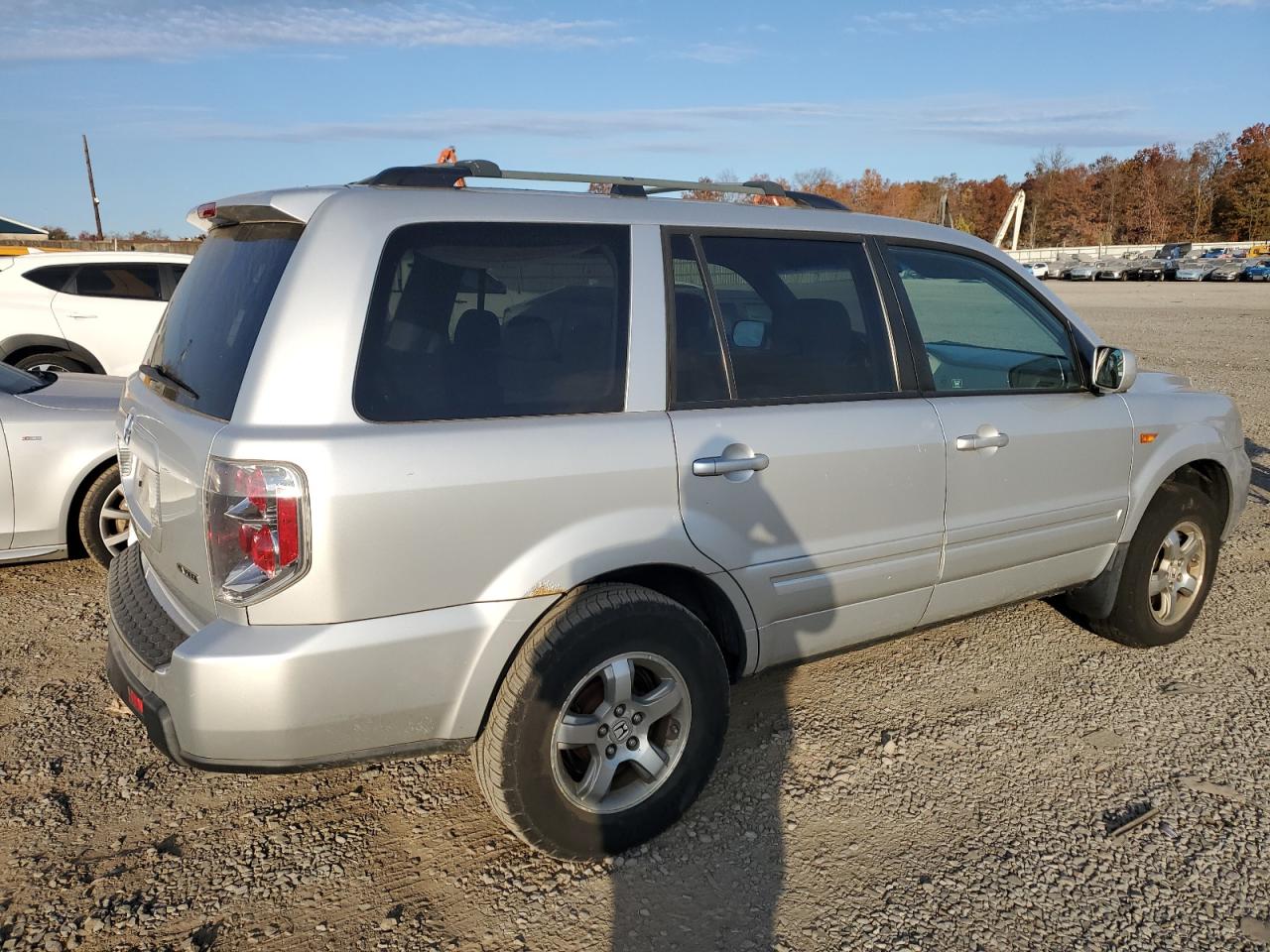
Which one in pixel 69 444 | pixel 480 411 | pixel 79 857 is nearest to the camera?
pixel 480 411

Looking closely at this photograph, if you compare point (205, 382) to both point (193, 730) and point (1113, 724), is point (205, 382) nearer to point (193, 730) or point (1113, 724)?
point (193, 730)

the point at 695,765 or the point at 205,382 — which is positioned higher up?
the point at 205,382

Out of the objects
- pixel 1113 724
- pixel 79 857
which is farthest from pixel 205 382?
pixel 1113 724

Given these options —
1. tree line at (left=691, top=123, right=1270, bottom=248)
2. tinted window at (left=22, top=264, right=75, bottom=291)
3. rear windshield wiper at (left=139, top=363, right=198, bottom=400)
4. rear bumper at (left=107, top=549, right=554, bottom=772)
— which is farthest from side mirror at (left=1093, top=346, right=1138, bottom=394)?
tree line at (left=691, top=123, right=1270, bottom=248)

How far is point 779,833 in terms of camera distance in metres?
3.08

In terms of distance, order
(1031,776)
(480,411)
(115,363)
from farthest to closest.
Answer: (115,363), (1031,776), (480,411)

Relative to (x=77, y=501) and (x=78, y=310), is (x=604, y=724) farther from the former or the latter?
(x=78, y=310)

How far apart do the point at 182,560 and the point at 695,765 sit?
1624mm

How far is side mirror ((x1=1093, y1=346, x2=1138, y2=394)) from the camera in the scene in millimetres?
3809

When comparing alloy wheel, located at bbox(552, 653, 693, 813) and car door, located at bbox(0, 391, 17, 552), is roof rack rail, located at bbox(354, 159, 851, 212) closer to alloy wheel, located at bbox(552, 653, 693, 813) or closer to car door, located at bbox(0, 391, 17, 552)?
alloy wheel, located at bbox(552, 653, 693, 813)

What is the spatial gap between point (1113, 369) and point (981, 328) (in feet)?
1.74

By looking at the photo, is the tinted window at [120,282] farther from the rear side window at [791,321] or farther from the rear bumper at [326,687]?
the rear side window at [791,321]

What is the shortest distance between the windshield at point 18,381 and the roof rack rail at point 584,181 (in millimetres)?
3465

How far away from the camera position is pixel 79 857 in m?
2.90
